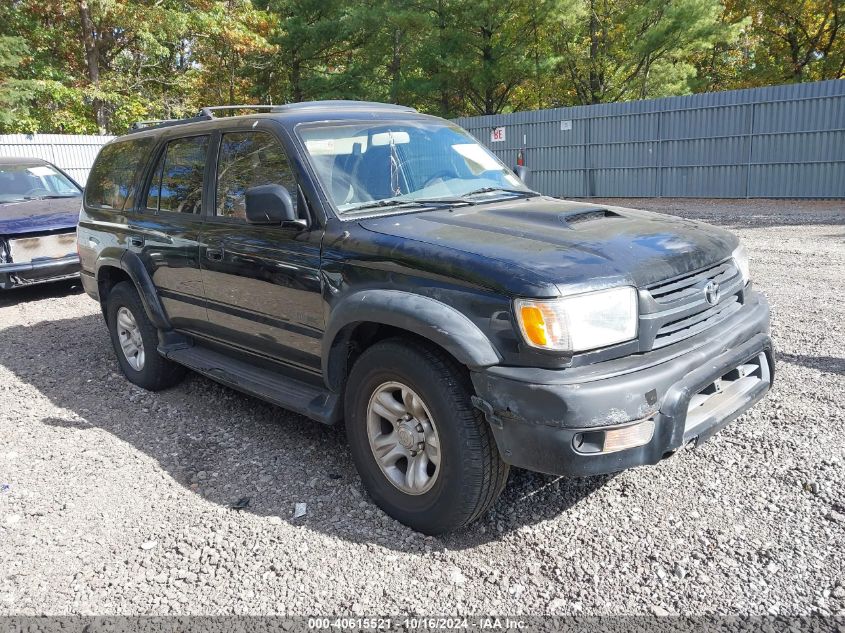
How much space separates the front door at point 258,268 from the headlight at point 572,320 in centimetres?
124

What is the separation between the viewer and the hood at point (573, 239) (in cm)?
271

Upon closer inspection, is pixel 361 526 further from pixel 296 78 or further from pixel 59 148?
pixel 296 78

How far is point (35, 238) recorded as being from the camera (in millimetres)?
8172

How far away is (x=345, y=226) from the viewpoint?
333 cm

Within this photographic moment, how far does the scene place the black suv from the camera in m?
2.62

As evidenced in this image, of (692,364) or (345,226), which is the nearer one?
(692,364)

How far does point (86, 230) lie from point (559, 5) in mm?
22133

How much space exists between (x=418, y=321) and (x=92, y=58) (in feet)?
89.0

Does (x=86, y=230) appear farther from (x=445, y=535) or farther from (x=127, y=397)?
(x=445, y=535)

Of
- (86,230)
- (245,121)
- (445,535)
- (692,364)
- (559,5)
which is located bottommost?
(445,535)

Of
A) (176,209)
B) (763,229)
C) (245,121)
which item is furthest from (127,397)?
(763,229)

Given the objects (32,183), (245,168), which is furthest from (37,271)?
(245,168)

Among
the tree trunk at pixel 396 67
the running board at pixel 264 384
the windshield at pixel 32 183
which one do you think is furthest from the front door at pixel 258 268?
the tree trunk at pixel 396 67

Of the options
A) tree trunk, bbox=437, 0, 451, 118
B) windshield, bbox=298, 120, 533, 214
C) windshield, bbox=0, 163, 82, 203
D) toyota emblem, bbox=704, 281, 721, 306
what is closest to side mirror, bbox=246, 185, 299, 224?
windshield, bbox=298, 120, 533, 214
